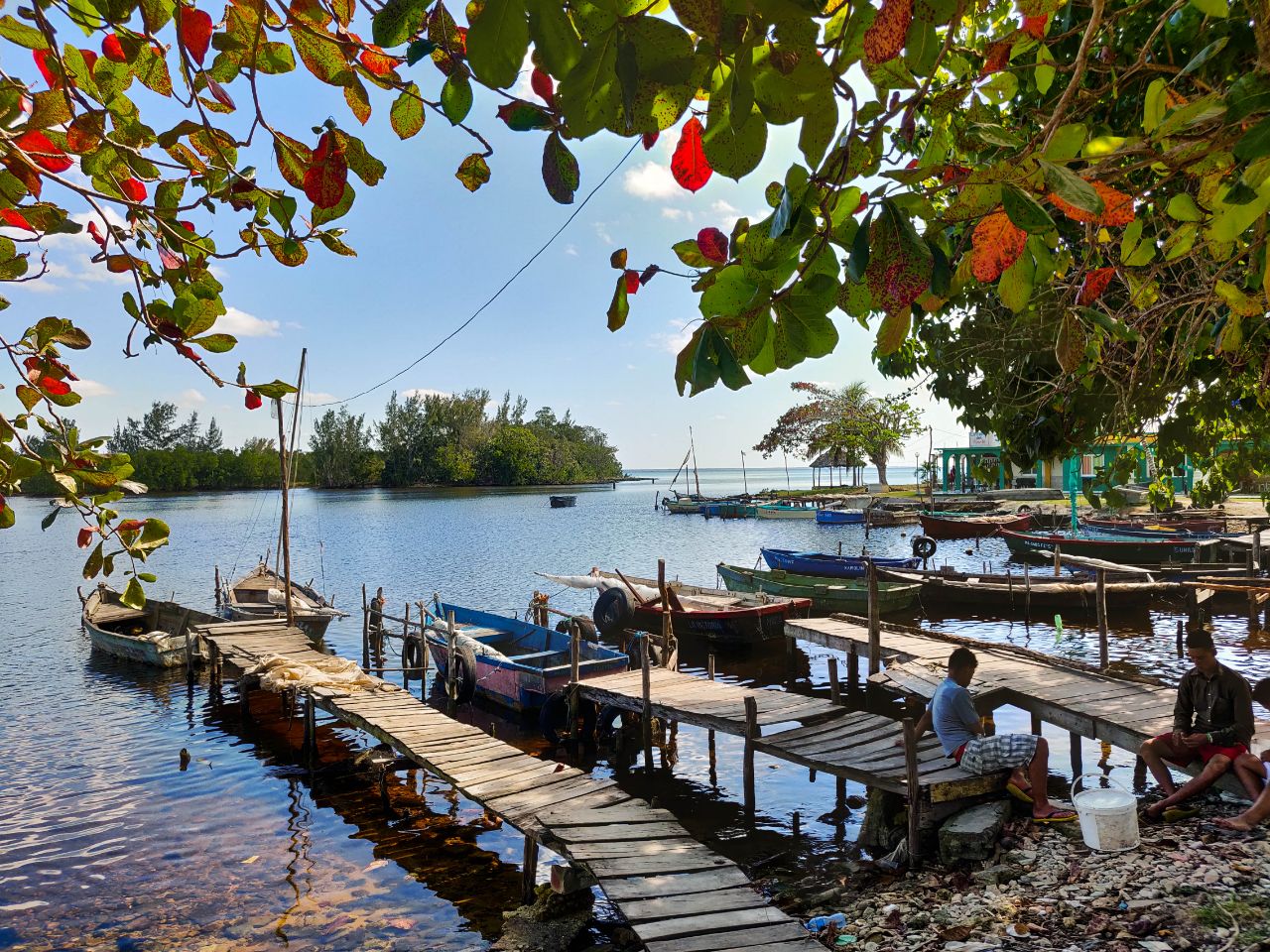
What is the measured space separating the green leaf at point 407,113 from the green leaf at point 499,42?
37.8 inches

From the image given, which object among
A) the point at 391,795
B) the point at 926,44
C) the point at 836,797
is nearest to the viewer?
the point at 926,44

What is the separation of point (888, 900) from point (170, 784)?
460 inches

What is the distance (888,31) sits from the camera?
1300 millimetres

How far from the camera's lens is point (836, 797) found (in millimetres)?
11359

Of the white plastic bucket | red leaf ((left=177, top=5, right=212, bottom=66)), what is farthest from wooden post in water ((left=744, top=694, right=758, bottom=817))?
red leaf ((left=177, top=5, right=212, bottom=66))

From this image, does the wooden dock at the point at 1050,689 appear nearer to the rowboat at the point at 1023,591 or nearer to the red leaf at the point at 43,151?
the rowboat at the point at 1023,591

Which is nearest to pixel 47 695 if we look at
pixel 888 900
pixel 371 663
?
pixel 371 663

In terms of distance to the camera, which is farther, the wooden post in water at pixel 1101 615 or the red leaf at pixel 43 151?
the wooden post in water at pixel 1101 615

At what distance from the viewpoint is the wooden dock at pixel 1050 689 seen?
9023 millimetres

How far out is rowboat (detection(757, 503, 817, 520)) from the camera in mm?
65625

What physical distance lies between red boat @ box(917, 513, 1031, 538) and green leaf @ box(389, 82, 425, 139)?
134 feet

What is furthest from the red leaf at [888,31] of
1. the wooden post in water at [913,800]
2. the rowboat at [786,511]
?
the rowboat at [786,511]

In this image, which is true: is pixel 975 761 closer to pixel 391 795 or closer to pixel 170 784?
pixel 391 795

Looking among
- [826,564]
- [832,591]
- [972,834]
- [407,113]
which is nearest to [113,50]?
[407,113]
